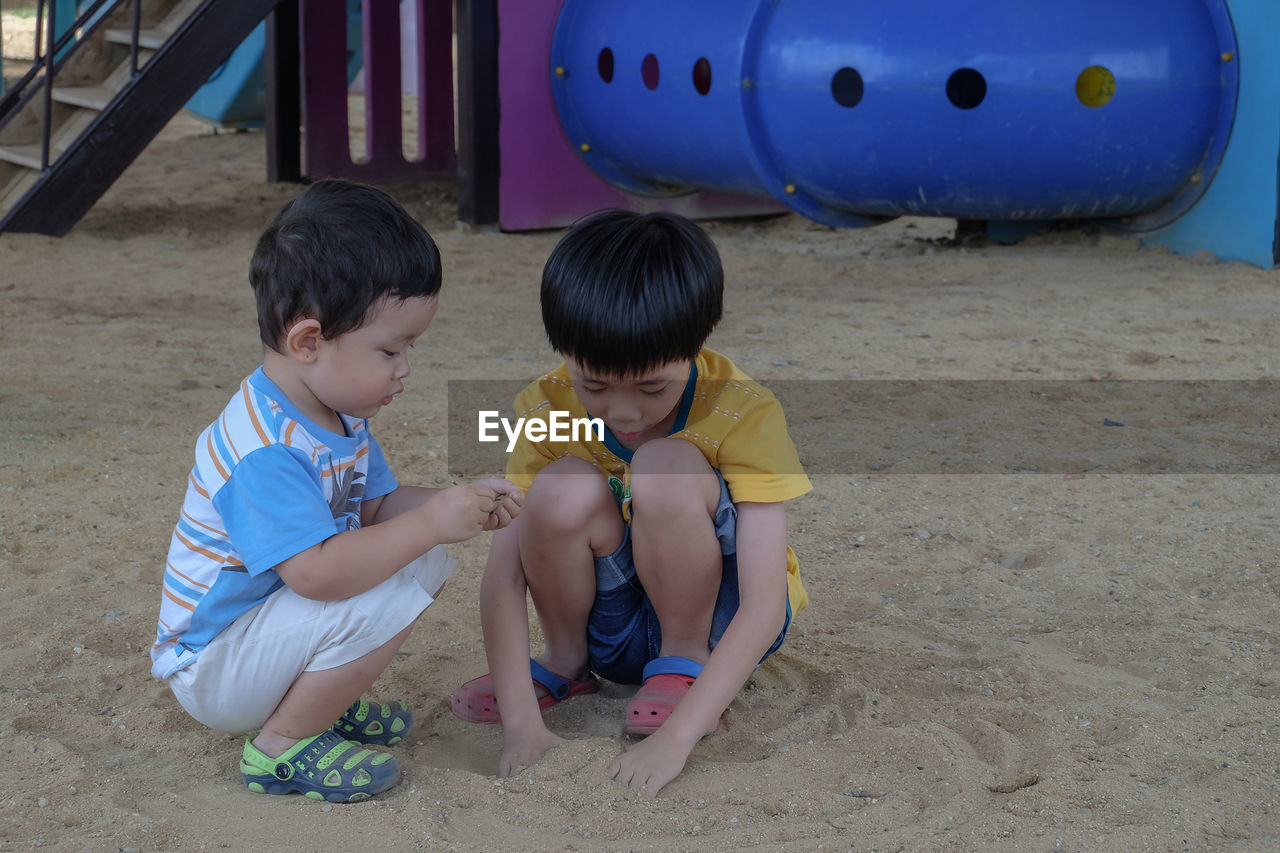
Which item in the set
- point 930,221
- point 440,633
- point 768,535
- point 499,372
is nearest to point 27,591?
point 440,633

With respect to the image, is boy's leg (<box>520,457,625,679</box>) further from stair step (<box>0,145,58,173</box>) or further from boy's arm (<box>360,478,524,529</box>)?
stair step (<box>0,145,58,173</box>)

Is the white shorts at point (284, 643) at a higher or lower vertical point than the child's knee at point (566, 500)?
lower

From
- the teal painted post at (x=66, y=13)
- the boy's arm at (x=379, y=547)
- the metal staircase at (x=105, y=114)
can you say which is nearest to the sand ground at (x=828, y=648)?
the boy's arm at (x=379, y=547)

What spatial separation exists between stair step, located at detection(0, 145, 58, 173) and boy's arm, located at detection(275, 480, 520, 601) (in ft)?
16.9

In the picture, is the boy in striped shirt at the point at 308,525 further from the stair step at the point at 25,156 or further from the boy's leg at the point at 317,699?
the stair step at the point at 25,156

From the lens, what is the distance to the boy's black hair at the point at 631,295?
5.66ft

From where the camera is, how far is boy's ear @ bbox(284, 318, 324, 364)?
163 centimetres

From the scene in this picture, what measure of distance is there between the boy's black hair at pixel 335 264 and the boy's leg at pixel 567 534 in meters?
0.35

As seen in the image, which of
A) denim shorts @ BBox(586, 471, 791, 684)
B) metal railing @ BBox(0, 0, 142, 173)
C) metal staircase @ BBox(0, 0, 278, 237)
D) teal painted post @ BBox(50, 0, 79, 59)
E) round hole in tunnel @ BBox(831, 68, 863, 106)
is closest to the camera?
denim shorts @ BBox(586, 471, 791, 684)

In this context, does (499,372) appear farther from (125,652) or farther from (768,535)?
(768,535)

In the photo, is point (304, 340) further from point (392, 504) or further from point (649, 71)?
point (649, 71)

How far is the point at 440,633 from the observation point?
2307mm

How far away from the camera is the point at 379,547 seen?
1621mm

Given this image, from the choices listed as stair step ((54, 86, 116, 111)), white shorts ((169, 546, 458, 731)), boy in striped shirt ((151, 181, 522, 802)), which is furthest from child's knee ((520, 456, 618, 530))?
stair step ((54, 86, 116, 111))
